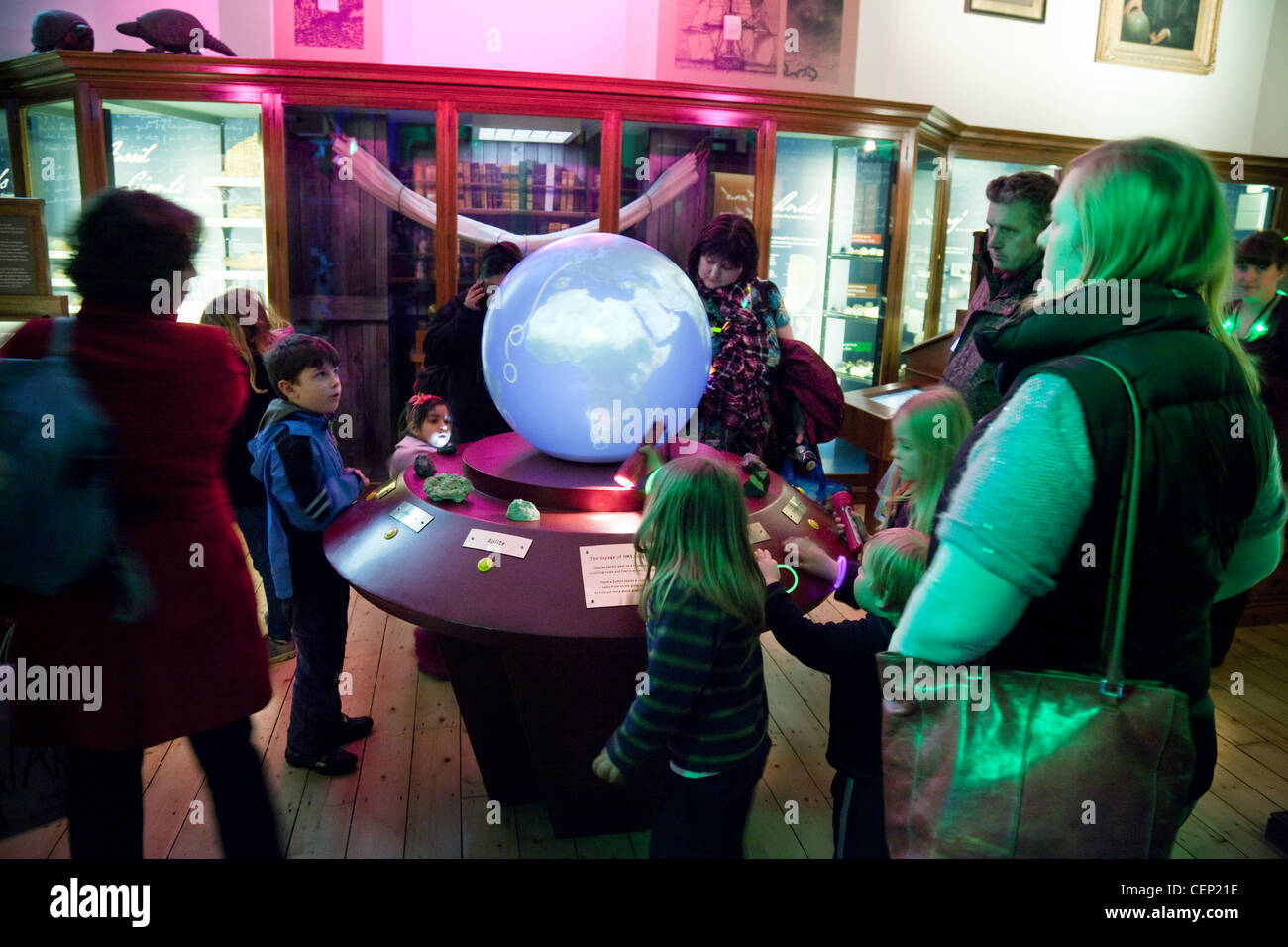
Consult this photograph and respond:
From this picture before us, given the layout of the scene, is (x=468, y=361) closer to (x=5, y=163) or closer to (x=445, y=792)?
(x=445, y=792)

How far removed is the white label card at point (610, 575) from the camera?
1.92m

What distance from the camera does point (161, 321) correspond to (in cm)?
168

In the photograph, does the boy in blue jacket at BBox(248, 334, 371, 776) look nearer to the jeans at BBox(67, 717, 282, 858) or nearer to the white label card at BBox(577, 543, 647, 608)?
the jeans at BBox(67, 717, 282, 858)

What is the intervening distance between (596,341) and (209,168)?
464 centimetres

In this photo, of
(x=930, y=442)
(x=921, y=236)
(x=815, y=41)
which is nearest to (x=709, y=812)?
(x=930, y=442)

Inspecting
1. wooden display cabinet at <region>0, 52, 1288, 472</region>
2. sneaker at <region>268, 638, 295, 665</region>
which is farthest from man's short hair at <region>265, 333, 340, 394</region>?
wooden display cabinet at <region>0, 52, 1288, 472</region>

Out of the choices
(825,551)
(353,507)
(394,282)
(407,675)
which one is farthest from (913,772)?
(394,282)

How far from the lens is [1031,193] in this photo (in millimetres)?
2439

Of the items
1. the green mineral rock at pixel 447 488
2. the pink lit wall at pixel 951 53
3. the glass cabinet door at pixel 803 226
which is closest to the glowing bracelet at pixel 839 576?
the green mineral rock at pixel 447 488

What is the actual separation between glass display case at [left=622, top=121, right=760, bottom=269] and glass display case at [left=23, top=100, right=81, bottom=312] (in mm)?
3432

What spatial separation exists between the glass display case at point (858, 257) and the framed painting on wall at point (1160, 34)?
2426mm

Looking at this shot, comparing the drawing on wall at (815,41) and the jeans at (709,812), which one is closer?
the jeans at (709,812)

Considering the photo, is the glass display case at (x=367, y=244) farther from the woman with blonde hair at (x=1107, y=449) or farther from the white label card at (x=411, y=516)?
the woman with blonde hair at (x=1107, y=449)

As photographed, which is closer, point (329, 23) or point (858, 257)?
point (329, 23)
